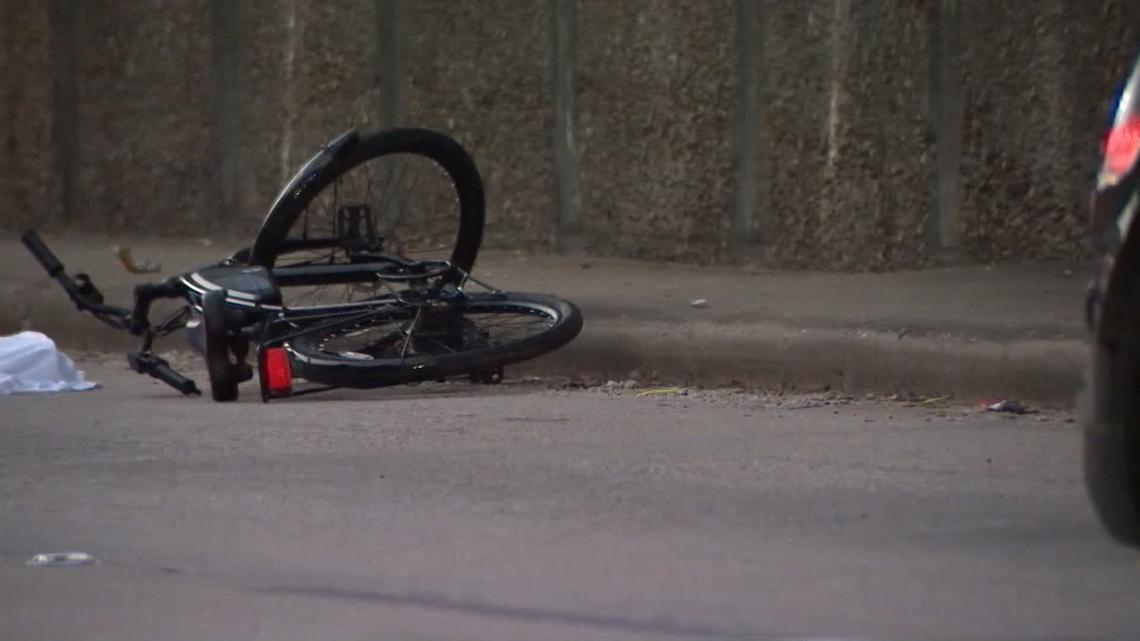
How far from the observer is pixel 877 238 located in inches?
362

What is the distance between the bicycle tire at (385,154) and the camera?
7.75m

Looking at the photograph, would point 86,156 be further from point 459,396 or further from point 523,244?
point 459,396

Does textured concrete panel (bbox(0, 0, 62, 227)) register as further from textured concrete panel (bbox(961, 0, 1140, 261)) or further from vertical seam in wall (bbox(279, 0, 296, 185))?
textured concrete panel (bbox(961, 0, 1140, 261))

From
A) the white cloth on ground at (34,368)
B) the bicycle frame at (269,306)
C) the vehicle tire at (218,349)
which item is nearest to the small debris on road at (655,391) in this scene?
the bicycle frame at (269,306)

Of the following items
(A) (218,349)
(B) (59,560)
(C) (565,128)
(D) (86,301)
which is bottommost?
(B) (59,560)

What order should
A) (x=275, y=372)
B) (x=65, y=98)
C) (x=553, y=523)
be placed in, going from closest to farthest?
(x=553, y=523)
(x=275, y=372)
(x=65, y=98)

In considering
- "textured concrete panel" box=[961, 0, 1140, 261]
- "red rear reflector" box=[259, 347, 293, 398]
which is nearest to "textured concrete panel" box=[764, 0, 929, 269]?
"textured concrete panel" box=[961, 0, 1140, 261]

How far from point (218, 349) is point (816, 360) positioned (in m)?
2.29

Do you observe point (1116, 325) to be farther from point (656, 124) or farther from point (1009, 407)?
point (656, 124)

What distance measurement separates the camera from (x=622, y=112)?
32.7ft

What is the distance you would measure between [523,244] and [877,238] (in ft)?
6.94

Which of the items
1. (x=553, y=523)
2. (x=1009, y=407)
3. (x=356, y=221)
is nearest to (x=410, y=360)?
(x=356, y=221)

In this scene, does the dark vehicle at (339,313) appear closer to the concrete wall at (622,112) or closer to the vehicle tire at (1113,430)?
the concrete wall at (622,112)

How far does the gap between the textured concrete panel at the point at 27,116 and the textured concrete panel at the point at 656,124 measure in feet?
11.8
